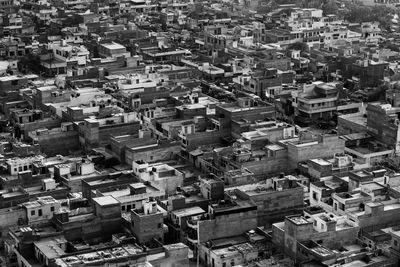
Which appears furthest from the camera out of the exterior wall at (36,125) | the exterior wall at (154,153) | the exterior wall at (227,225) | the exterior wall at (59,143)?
the exterior wall at (36,125)

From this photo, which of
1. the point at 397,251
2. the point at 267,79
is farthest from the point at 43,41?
the point at 397,251

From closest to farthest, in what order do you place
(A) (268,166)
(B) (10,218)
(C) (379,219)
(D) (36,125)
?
(C) (379,219) → (B) (10,218) → (A) (268,166) → (D) (36,125)

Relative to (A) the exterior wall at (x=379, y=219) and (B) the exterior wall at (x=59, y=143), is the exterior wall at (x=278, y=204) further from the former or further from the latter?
(B) the exterior wall at (x=59, y=143)

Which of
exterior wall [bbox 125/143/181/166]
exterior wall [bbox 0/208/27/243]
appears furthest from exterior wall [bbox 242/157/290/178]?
exterior wall [bbox 0/208/27/243]

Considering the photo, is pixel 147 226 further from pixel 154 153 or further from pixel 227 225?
pixel 154 153

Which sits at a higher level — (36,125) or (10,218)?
(36,125)

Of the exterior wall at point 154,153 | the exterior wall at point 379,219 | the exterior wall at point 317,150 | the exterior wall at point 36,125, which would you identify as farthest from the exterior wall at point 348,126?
the exterior wall at point 36,125

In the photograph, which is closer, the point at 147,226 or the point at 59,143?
the point at 147,226

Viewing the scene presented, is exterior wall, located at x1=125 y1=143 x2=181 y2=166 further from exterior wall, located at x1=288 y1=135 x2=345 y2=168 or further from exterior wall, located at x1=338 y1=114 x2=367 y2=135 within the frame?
exterior wall, located at x1=338 y1=114 x2=367 y2=135

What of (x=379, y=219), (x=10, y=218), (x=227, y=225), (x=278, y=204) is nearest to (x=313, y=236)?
(x=227, y=225)

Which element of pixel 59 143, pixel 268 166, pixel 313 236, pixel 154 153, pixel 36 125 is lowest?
pixel 268 166

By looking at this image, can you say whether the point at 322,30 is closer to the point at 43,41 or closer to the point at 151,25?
the point at 151,25
